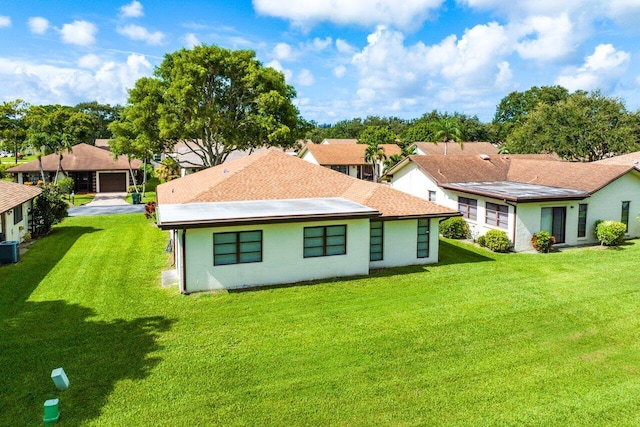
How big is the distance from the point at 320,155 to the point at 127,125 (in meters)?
24.5

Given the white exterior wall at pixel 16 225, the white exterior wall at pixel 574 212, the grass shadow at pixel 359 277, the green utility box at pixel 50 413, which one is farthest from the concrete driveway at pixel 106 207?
the green utility box at pixel 50 413

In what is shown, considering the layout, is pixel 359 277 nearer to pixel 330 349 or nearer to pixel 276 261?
pixel 276 261

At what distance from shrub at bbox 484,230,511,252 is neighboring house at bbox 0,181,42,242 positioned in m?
21.0

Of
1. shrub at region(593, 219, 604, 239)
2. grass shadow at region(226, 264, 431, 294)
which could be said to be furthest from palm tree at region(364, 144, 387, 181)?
grass shadow at region(226, 264, 431, 294)

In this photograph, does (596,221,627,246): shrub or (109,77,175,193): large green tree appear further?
(109,77,175,193): large green tree

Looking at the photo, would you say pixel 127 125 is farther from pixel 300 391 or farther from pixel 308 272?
pixel 300 391

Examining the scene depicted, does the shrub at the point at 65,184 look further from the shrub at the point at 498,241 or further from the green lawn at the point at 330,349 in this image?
the shrub at the point at 498,241

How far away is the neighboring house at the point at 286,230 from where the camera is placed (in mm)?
14609

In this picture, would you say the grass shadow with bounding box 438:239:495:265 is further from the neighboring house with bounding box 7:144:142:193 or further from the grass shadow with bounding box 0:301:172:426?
the neighboring house with bounding box 7:144:142:193

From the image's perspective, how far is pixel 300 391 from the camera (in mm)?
8867

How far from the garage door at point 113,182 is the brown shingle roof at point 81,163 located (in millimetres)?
1028

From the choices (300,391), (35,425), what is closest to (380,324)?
(300,391)

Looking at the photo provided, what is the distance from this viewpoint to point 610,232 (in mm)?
22109

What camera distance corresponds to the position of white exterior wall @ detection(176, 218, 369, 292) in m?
14.5
